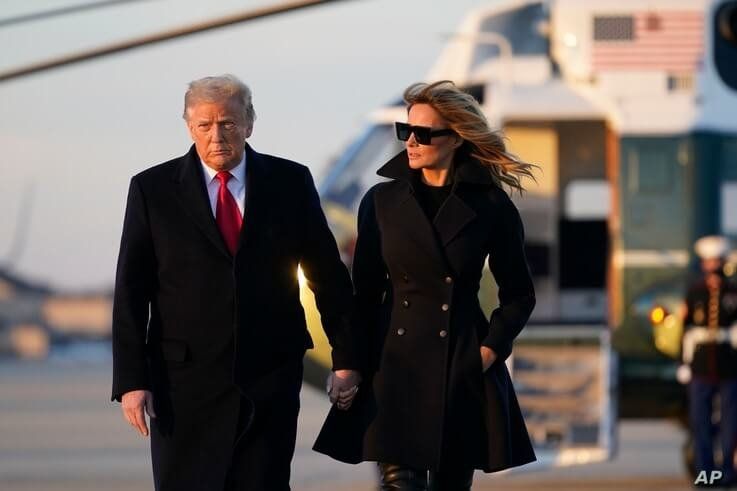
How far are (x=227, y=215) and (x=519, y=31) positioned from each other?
8504mm

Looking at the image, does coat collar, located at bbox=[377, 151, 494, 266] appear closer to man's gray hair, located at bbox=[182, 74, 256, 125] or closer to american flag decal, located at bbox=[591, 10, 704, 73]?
man's gray hair, located at bbox=[182, 74, 256, 125]

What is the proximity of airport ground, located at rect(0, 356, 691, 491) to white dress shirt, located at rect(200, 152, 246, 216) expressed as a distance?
640cm

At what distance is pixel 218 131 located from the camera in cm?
597

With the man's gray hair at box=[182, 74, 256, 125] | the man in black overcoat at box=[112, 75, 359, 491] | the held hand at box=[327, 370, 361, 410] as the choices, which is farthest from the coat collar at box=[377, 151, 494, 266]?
the man's gray hair at box=[182, 74, 256, 125]

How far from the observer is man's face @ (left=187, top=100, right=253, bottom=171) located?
5.94 meters

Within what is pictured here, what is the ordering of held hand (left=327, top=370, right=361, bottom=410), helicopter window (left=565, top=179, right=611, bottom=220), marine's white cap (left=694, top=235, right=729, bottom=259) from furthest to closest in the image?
helicopter window (left=565, top=179, right=611, bottom=220) < marine's white cap (left=694, top=235, right=729, bottom=259) < held hand (left=327, top=370, right=361, bottom=410)

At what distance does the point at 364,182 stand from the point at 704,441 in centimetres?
299

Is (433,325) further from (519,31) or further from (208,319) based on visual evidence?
(519,31)

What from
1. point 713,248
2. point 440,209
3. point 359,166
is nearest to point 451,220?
point 440,209

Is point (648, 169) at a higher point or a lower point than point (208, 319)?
higher

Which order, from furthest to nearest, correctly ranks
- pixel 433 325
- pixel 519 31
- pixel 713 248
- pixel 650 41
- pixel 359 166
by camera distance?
1. pixel 519 31
2. pixel 359 166
3. pixel 650 41
4. pixel 713 248
5. pixel 433 325

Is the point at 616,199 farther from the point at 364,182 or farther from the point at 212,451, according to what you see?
the point at 212,451

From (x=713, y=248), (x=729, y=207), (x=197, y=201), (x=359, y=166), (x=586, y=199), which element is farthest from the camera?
(x=586, y=199)

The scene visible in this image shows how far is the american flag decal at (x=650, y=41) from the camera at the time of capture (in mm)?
13508
